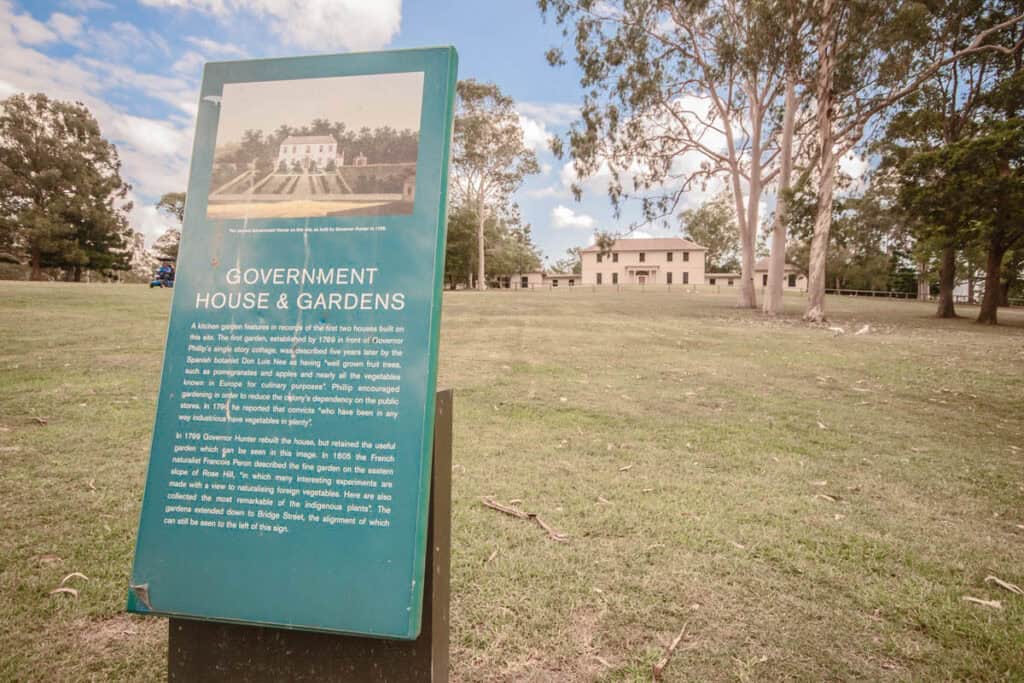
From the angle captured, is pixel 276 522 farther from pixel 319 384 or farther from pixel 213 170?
pixel 213 170

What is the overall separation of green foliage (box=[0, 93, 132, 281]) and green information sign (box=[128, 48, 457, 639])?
50.6 meters

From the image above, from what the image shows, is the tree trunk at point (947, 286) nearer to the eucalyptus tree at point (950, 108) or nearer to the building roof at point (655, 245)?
the eucalyptus tree at point (950, 108)

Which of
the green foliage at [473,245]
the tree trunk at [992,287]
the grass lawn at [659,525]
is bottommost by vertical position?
the grass lawn at [659,525]

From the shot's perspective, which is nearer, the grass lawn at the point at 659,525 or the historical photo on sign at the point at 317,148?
the historical photo on sign at the point at 317,148

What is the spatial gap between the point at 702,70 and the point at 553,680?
27.1 meters

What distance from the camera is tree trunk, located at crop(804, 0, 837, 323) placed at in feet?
60.6

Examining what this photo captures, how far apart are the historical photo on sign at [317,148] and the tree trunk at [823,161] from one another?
19.7 m

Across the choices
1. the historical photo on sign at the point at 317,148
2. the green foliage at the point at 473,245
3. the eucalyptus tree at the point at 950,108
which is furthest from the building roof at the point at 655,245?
the historical photo on sign at the point at 317,148

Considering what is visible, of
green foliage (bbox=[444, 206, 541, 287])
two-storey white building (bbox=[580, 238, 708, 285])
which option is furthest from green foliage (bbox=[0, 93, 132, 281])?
two-storey white building (bbox=[580, 238, 708, 285])

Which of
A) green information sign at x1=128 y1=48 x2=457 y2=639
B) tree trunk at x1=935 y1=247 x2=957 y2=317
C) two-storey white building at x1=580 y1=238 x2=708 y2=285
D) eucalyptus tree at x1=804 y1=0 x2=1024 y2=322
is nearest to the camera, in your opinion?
green information sign at x1=128 y1=48 x2=457 y2=639

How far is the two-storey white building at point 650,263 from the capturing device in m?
72.9

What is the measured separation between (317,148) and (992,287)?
2802cm

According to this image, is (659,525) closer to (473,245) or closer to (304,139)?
(304,139)

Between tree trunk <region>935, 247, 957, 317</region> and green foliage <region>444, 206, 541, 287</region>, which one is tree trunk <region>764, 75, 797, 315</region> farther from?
green foliage <region>444, 206, 541, 287</region>
